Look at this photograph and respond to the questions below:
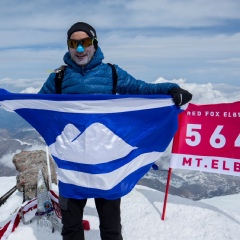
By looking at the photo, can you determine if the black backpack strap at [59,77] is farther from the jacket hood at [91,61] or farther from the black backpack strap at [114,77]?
the black backpack strap at [114,77]

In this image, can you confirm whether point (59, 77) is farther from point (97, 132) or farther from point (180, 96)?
point (180, 96)

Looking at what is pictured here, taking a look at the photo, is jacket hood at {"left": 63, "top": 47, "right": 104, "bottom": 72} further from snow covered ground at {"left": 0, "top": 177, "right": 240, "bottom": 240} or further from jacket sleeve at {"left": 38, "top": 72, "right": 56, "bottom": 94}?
snow covered ground at {"left": 0, "top": 177, "right": 240, "bottom": 240}

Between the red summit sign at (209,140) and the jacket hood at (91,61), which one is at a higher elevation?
the jacket hood at (91,61)

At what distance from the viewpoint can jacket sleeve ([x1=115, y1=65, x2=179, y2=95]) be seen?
342 cm

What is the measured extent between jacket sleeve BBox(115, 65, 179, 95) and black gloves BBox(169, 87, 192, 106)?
0.09 metres

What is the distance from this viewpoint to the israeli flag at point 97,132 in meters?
3.32

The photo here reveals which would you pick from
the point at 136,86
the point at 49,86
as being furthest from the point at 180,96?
the point at 49,86

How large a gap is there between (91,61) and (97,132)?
791 millimetres

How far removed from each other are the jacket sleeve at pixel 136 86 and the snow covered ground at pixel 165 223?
266cm

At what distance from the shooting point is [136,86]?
11.5 ft

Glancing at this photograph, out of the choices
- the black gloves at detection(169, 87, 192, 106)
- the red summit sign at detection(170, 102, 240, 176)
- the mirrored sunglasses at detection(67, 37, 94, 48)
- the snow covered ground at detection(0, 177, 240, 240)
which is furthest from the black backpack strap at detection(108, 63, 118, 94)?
the snow covered ground at detection(0, 177, 240, 240)

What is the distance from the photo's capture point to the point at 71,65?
3.31 meters

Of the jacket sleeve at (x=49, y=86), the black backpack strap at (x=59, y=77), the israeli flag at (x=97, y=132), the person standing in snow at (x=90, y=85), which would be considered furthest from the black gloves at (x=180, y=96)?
the jacket sleeve at (x=49, y=86)

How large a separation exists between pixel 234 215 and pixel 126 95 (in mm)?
3623
